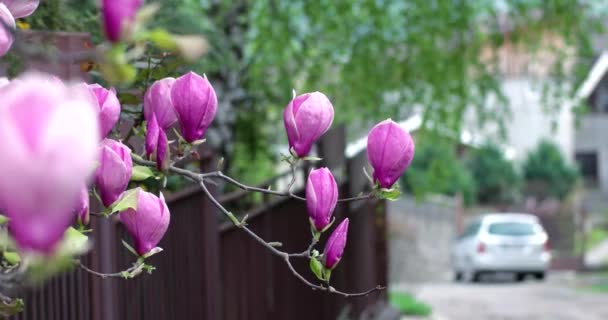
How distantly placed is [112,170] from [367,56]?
10.2m

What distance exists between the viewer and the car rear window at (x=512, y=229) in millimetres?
23797

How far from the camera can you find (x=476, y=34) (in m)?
12.1

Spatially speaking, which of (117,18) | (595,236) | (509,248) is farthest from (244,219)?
(595,236)

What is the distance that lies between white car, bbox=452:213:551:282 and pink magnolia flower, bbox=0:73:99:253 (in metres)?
23.2

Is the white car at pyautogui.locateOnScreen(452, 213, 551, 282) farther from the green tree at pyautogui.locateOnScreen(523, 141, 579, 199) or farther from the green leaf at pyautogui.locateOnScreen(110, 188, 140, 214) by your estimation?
the green leaf at pyautogui.locateOnScreen(110, 188, 140, 214)

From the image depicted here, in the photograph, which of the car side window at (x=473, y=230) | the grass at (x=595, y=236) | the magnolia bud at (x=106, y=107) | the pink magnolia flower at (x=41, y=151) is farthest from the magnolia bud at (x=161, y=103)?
the grass at (x=595, y=236)

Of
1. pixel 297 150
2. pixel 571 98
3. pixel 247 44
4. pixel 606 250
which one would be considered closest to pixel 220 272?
pixel 297 150

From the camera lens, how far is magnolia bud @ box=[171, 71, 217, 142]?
68.7 inches

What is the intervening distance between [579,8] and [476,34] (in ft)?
3.88

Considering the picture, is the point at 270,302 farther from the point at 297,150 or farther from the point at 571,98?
the point at 571,98

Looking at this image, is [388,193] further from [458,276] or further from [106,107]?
[458,276]

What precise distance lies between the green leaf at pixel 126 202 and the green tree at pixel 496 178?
40.4 m

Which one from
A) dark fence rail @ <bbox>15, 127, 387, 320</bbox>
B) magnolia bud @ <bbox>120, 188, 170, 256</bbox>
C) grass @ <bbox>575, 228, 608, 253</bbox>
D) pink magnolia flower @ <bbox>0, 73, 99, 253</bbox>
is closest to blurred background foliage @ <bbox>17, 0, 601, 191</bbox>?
dark fence rail @ <bbox>15, 127, 387, 320</bbox>

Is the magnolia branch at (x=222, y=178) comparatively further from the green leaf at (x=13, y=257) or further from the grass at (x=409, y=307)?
the grass at (x=409, y=307)
